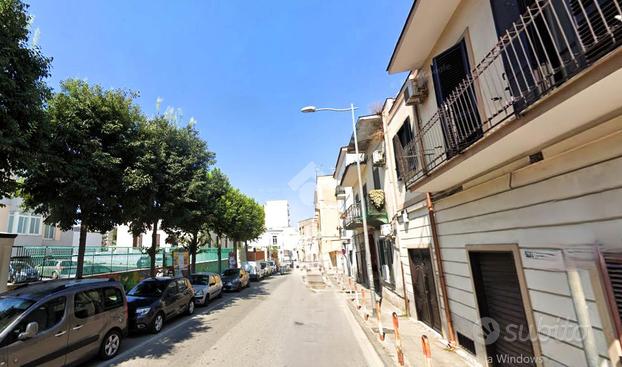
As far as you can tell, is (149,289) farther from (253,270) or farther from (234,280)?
(253,270)

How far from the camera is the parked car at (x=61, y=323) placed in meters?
5.28

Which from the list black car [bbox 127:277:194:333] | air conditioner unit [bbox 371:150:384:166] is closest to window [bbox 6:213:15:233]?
black car [bbox 127:277:194:333]

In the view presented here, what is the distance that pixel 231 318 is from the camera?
1163cm

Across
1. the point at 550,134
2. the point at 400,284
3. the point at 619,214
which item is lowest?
the point at 400,284

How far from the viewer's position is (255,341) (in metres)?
8.33

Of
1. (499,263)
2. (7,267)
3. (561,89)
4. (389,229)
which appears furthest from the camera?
(389,229)

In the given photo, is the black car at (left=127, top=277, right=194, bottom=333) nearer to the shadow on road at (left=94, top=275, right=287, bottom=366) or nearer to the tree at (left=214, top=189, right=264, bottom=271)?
the shadow on road at (left=94, top=275, right=287, bottom=366)

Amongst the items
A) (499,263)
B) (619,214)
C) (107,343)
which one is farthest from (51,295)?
(619,214)

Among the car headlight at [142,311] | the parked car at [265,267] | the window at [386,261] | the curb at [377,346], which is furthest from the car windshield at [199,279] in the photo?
the parked car at [265,267]

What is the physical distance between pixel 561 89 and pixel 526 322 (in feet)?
13.0

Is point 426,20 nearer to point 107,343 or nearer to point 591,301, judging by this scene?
point 591,301

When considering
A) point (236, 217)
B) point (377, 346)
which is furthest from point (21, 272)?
point (236, 217)

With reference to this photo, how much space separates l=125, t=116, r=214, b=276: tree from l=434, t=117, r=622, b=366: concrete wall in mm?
10366

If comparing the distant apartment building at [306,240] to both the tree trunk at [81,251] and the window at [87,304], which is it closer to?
the tree trunk at [81,251]
